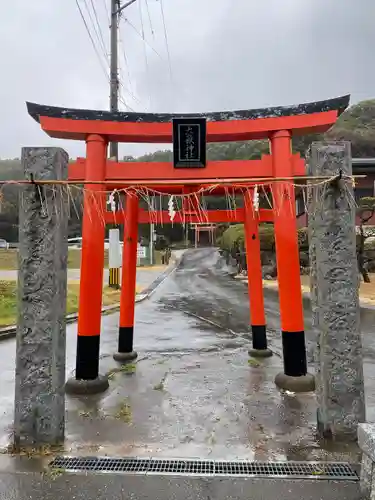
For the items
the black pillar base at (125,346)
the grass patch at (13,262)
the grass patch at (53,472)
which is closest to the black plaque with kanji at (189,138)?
the black pillar base at (125,346)

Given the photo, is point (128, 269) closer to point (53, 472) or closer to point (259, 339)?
point (259, 339)

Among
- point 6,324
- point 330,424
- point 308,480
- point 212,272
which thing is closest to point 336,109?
point 330,424

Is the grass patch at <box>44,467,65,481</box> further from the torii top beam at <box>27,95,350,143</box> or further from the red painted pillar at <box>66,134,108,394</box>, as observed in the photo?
the torii top beam at <box>27,95,350,143</box>

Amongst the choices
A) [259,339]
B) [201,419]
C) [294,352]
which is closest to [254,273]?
[259,339]

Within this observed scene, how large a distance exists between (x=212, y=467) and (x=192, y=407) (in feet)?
5.45

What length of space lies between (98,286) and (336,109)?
4412 mm

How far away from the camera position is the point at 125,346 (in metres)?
8.05

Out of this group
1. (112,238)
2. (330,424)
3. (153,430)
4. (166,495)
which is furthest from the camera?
(112,238)

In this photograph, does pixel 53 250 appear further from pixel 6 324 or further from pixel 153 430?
pixel 6 324

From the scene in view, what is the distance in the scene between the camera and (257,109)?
233 inches

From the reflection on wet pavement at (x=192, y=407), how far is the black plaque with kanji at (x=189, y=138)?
3.48 metres

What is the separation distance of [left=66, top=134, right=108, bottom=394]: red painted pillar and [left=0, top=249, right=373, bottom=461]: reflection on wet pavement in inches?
16.0

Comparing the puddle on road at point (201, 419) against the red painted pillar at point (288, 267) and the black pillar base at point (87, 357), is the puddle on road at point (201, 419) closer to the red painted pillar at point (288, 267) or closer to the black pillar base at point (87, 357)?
the black pillar base at point (87, 357)

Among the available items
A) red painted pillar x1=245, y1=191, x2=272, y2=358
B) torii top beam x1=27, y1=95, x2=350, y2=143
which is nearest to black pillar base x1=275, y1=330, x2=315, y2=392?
red painted pillar x1=245, y1=191, x2=272, y2=358
